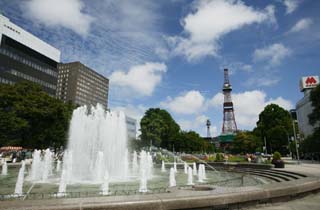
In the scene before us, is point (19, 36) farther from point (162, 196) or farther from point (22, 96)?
point (162, 196)

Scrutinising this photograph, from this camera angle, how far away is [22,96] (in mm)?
35250

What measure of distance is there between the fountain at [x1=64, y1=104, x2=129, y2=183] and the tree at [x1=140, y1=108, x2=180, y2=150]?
4109cm

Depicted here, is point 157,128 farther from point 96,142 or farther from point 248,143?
point 96,142

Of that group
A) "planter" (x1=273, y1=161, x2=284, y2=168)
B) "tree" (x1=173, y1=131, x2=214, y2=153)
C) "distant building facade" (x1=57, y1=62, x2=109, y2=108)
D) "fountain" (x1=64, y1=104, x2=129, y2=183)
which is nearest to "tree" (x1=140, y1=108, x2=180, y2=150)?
"tree" (x1=173, y1=131, x2=214, y2=153)

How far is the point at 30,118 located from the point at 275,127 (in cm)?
5657

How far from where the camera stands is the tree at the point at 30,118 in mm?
32250

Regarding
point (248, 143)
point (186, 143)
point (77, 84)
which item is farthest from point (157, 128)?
point (77, 84)

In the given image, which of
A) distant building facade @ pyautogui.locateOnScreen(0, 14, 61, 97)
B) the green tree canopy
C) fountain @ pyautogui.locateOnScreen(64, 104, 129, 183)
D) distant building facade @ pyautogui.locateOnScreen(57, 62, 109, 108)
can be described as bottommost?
fountain @ pyautogui.locateOnScreen(64, 104, 129, 183)

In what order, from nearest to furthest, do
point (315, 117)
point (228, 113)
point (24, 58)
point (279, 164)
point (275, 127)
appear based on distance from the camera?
point (279, 164) < point (315, 117) < point (24, 58) < point (275, 127) < point (228, 113)

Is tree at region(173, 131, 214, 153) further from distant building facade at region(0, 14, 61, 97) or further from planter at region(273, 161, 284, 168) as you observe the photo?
planter at region(273, 161, 284, 168)

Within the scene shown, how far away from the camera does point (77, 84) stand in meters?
121

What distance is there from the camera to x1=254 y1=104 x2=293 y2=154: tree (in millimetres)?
62219

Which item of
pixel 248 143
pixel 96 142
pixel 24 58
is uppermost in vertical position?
pixel 24 58

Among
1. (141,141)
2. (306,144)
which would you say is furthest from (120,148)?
(141,141)
